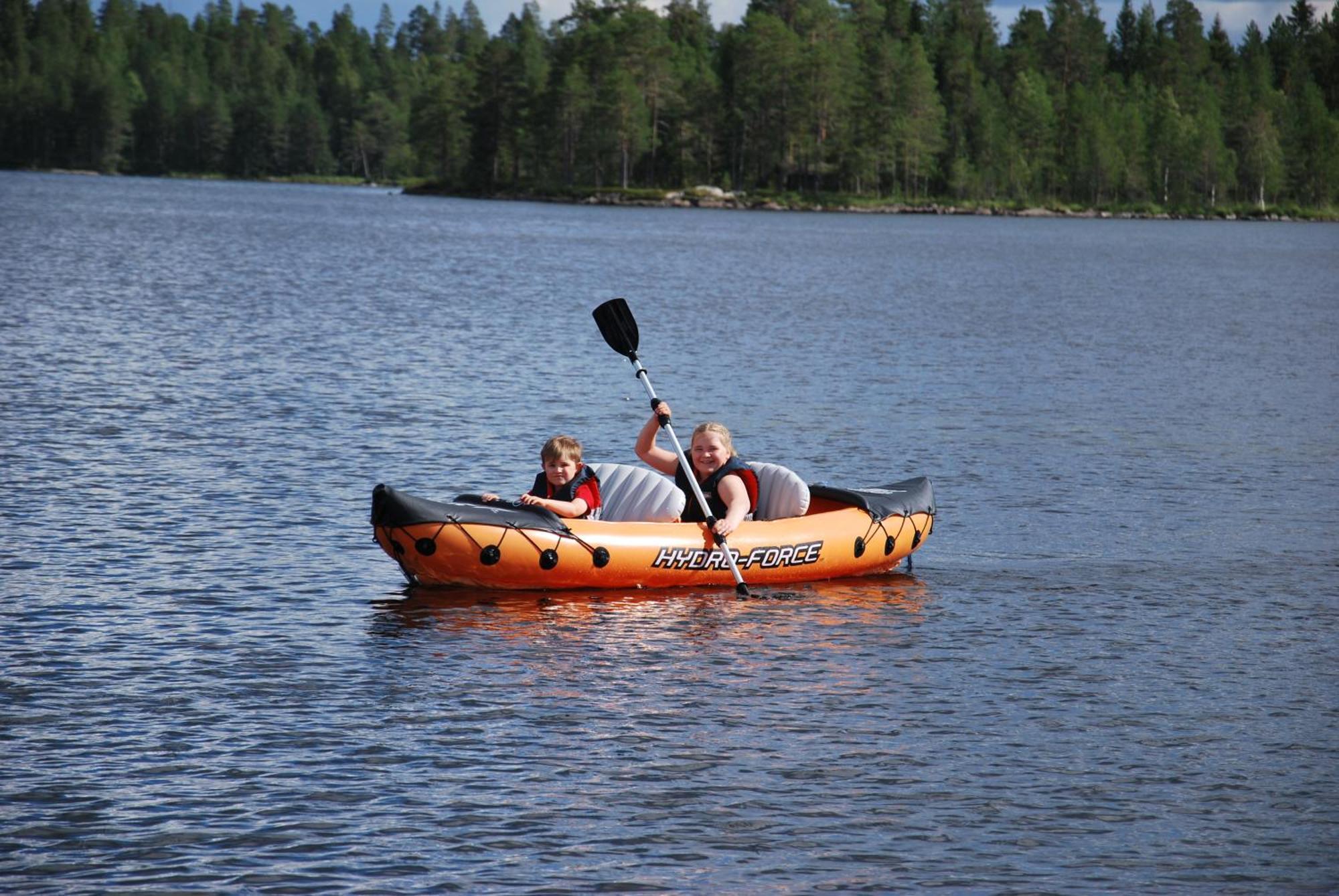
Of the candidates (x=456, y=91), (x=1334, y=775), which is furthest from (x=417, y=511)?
(x=456, y=91)

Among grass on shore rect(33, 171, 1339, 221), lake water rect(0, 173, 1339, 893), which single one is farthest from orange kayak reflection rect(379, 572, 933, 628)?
grass on shore rect(33, 171, 1339, 221)

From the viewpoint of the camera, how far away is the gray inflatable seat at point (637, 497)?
45.0 ft

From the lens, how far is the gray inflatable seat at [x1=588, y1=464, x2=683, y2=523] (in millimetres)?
13703

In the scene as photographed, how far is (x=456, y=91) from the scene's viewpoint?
152 metres

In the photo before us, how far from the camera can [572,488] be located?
44.3 feet

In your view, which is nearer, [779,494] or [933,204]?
[779,494]

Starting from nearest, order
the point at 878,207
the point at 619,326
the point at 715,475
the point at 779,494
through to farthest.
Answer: the point at 715,475
the point at 779,494
the point at 619,326
the point at 878,207

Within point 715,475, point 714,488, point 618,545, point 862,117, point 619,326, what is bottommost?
point 618,545

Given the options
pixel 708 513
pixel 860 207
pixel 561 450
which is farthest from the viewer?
pixel 860 207

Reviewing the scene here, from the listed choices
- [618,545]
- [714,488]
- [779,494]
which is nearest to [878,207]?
[779,494]

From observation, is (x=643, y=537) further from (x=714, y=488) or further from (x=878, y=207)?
(x=878, y=207)

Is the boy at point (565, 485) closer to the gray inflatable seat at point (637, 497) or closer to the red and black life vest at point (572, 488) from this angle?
the red and black life vest at point (572, 488)

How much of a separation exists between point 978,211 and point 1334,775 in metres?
126

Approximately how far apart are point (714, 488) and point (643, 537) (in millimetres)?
969
